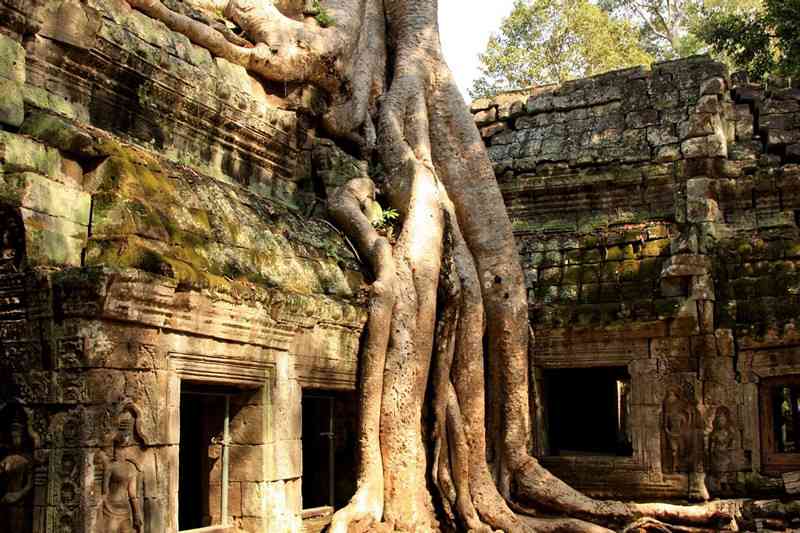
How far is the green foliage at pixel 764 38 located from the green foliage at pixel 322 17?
7788mm

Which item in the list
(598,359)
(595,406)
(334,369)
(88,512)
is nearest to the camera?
(88,512)

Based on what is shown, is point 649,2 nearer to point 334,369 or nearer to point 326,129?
point 326,129

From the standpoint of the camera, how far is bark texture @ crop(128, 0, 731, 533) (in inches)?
288

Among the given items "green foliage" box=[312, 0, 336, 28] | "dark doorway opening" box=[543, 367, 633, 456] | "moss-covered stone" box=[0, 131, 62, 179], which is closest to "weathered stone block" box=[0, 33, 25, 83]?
"moss-covered stone" box=[0, 131, 62, 179]

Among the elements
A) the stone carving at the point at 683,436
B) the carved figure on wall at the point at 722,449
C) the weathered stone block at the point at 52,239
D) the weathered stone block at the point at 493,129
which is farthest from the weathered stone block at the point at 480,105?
the weathered stone block at the point at 52,239

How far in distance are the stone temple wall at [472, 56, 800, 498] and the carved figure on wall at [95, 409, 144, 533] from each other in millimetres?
4749

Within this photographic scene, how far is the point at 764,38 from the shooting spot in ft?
50.1

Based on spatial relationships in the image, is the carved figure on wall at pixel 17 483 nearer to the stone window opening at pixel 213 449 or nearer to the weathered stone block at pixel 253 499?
the stone window opening at pixel 213 449

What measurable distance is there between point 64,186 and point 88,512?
1.69 meters

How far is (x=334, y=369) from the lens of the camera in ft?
23.1

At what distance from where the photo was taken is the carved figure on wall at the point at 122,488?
5.02 metres

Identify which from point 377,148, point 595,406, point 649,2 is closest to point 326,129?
point 377,148

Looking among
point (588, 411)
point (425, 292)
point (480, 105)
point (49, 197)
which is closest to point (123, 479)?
point (49, 197)

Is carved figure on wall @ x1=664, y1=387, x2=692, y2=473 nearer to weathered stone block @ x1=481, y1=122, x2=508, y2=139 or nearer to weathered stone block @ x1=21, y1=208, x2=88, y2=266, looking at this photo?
weathered stone block @ x1=481, y1=122, x2=508, y2=139
